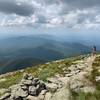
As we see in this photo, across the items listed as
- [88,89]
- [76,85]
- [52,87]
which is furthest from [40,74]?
[88,89]

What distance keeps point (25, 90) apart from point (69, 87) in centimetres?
579

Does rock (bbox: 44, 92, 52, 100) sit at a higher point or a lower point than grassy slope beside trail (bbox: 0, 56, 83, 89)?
higher

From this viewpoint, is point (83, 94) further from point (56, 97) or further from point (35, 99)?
point (35, 99)

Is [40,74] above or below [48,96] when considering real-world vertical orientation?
below

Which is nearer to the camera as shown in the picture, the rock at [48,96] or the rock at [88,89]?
the rock at [88,89]

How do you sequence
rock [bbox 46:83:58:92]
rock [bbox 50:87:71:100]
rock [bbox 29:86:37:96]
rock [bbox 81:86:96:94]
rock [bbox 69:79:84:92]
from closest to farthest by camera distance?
1. rock [bbox 50:87:71:100]
2. rock [bbox 81:86:96:94]
3. rock [bbox 69:79:84:92]
4. rock [bbox 29:86:37:96]
5. rock [bbox 46:83:58:92]

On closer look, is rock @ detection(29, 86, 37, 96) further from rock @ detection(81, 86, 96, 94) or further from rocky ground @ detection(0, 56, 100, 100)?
rock @ detection(81, 86, 96, 94)

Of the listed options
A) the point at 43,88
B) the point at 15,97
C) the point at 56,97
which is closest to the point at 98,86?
the point at 56,97

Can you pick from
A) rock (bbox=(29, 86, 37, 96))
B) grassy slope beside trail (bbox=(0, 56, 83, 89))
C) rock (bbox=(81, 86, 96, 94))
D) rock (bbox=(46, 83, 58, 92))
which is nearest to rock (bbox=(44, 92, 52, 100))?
rock (bbox=(46, 83, 58, 92))

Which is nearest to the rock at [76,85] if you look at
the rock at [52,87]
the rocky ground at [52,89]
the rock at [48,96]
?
the rocky ground at [52,89]

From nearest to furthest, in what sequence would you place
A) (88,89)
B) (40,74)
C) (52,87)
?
(88,89) → (52,87) → (40,74)

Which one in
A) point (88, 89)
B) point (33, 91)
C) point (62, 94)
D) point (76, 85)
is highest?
point (76, 85)

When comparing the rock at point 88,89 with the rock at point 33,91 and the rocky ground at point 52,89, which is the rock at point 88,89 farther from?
the rock at point 33,91

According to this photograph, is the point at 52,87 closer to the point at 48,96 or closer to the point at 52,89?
the point at 52,89
